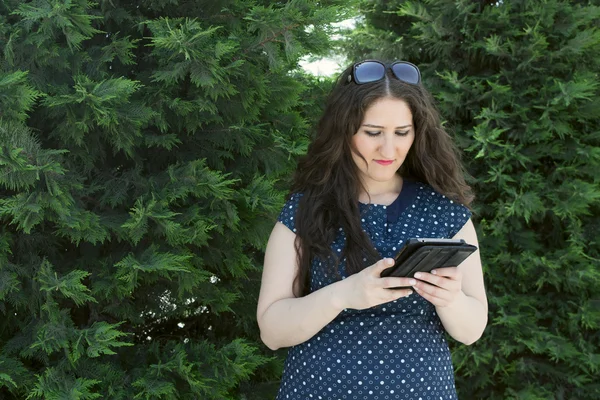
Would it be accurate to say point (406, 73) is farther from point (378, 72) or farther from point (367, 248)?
point (367, 248)

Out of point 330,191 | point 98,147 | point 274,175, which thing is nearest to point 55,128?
point 98,147

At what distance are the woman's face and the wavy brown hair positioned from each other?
2 centimetres

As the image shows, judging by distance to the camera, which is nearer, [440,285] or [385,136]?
[440,285]

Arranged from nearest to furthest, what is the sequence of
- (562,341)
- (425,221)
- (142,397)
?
(425,221) → (142,397) → (562,341)

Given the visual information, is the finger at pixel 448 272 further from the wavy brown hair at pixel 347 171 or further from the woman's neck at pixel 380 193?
the woman's neck at pixel 380 193

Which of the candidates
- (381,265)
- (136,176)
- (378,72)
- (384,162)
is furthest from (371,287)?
(136,176)

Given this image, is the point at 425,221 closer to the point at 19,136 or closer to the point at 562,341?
the point at 19,136

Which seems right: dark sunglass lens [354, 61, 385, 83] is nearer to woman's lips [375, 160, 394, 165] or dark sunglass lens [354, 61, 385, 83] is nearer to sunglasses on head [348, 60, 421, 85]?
sunglasses on head [348, 60, 421, 85]

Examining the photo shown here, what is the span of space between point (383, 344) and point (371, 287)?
331mm

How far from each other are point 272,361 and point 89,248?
1.09 m

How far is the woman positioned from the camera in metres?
2.39

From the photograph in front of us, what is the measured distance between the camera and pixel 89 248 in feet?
11.7

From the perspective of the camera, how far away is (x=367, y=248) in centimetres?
245

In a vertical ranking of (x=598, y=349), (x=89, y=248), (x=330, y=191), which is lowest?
(x=598, y=349)
